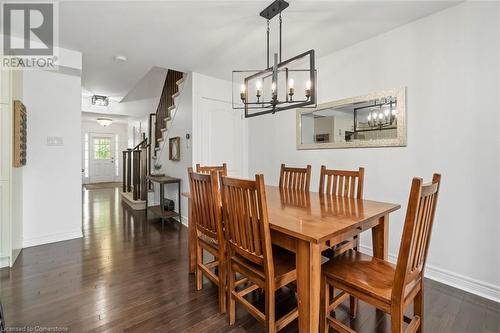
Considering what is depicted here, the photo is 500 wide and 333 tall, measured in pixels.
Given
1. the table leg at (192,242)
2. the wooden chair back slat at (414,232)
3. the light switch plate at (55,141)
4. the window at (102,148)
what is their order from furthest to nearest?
the window at (102,148)
the light switch plate at (55,141)
the table leg at (192,242)
the wooden chair back slat at (414,232)

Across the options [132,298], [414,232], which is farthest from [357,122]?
[132,298]

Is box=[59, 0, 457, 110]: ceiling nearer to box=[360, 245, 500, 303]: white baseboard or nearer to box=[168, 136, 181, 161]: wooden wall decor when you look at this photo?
box=[168, 136, 181, 161]: wooden wall decor

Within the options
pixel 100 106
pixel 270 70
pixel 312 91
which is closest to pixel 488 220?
pixel 312 91

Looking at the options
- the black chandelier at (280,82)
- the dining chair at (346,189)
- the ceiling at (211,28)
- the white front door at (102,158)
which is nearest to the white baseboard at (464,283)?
the dining chair at (346,189)

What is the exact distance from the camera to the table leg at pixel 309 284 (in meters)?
1.20

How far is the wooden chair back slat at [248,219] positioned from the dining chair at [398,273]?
1.33 feet

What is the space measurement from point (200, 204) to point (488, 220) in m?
2.34

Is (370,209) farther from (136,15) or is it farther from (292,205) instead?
(136,15)

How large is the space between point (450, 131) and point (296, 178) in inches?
56.8

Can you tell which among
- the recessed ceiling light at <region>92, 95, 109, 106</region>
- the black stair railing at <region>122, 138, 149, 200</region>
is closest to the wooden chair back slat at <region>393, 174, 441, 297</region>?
the black stair railing at <region>122, 138, 149, 200</region>

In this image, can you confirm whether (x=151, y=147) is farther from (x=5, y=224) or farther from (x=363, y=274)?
→ (x=363, y=274)

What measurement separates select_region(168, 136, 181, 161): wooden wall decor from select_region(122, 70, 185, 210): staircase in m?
0.39

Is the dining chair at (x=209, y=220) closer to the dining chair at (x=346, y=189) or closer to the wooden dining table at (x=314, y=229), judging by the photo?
the wooden dining table at (x=314, y=229)

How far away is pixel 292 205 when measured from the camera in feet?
5.88
